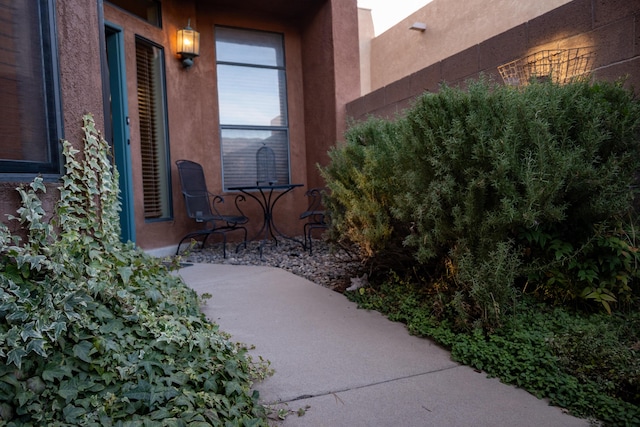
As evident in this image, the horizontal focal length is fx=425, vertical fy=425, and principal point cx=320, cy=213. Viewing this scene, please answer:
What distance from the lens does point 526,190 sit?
6.61 ft

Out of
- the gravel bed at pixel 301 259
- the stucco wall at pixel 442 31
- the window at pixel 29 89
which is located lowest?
the gravel bed at pixel 301 259

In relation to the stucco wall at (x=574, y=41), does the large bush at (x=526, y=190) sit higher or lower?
lower

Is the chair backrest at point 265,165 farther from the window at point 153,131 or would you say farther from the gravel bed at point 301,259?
the window at point 153,131

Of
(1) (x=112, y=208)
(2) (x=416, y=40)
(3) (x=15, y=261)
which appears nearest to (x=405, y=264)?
(1) (x=112, y=208)

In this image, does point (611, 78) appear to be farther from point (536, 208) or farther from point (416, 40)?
point (416, 40)

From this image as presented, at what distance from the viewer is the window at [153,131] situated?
4.77m

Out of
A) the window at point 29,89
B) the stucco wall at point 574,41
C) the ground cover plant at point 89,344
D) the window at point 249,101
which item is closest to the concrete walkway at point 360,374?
the ground cover plant at point 89,344

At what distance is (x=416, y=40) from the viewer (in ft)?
28.6

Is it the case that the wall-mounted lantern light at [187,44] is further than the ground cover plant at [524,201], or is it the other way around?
the wall-mounted lantern light at [187,44]

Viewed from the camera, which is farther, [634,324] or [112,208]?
[112,208]

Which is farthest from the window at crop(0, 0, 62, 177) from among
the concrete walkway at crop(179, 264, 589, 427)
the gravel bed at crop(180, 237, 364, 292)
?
the gravel bed at crop(180, 237, 364, 292)

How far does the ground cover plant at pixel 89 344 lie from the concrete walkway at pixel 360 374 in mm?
217

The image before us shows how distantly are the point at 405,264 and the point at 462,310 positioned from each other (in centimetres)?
87

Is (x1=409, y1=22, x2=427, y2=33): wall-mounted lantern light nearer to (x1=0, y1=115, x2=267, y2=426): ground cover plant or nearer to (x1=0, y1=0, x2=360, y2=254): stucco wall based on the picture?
(x1=0, y1=0, x2=360, y2=254): stucco wall
